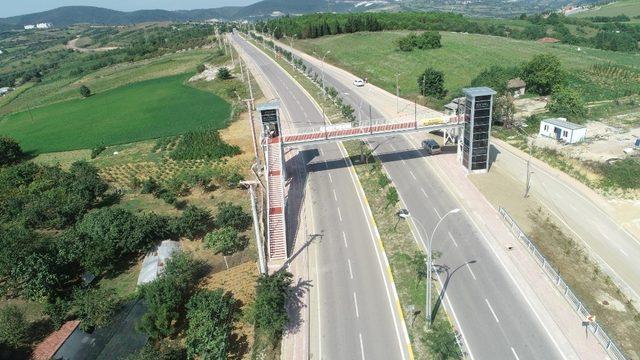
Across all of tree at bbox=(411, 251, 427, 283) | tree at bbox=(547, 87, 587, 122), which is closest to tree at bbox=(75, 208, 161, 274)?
tree at bbox=(411, 251, 427, 283)

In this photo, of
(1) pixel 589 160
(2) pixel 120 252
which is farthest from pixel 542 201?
(2) pixel 120 252

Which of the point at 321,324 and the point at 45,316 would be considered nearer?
the point at 321,324

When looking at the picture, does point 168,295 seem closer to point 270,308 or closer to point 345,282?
point 270,308

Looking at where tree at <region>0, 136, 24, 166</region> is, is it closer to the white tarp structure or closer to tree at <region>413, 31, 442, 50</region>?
the white tarp structure

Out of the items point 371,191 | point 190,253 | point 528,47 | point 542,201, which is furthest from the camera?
point 528,47

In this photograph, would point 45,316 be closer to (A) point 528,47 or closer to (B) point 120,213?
(B) point 120,213

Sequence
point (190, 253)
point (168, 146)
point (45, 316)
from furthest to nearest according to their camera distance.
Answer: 1. point (168, 146)
2. point (190, 253)
3. point (45, 316)

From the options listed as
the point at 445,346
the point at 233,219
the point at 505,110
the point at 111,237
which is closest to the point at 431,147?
the point at 505,110
